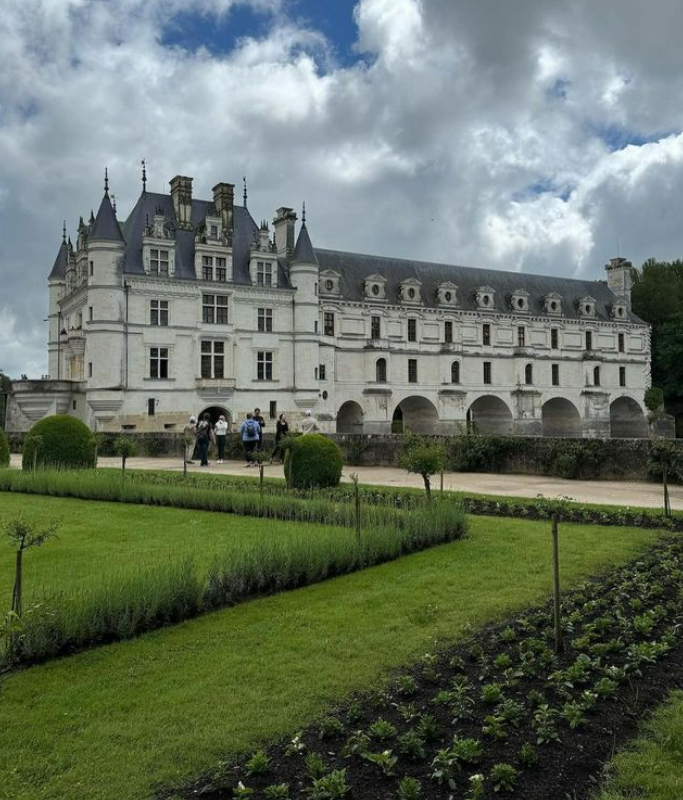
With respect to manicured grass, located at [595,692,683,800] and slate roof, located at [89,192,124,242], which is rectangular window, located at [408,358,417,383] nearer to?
slate roof, located at [89,192,124,242]

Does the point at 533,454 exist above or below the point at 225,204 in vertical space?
below

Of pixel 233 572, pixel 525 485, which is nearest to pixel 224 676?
pixel 233 572

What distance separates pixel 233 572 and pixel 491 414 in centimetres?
4216

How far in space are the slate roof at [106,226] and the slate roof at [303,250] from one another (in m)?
8.78

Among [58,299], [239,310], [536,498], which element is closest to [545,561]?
[536,498]

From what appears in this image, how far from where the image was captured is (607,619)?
19.8 feet

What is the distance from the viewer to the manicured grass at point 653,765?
3.65 meters

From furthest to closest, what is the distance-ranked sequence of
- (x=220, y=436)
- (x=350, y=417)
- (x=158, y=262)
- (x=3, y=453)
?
(x=350, y=417), (x=158, y=262), (x=220, y=436), (x=3, y=453)

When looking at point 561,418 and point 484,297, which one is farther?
point 561,418

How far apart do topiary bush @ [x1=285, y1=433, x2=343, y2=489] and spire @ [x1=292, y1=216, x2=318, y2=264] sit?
24058 mm

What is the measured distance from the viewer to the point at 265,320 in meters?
36.8

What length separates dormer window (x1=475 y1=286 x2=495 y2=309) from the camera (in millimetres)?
46938

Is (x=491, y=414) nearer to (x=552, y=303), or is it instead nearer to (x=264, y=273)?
(x=552, y=303)

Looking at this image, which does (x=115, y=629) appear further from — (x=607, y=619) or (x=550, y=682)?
(x=607, y=619)
